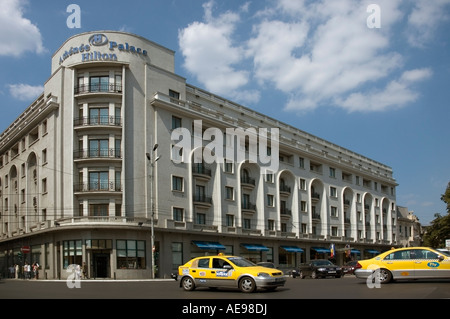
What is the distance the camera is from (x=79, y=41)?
45.6m

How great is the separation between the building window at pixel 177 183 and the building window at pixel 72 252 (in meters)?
10.0

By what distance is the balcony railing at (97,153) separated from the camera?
4394 cm

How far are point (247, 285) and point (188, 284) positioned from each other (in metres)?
2.90

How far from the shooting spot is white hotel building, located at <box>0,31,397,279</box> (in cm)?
4353

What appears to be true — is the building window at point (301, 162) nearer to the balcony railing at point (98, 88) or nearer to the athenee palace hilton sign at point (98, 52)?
the balcony railing at point (98, 88)

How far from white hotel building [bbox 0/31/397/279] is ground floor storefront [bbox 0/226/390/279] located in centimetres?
10

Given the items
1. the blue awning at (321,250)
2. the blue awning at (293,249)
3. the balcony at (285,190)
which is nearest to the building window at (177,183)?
the balcony at (285,190)

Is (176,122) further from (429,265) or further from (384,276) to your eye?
(429,265)

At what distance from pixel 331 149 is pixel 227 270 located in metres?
59.3

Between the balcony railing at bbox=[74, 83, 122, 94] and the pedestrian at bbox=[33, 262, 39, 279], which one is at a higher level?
the balcony railing at bbox=[74, 83, 122, 94]

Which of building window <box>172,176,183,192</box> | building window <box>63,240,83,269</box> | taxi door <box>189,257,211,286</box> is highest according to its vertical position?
building window <box>172,176,183,192</box>

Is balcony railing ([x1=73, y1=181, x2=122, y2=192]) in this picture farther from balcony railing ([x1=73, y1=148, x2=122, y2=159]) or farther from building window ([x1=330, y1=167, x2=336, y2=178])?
building window ([x1=330, y1=167, x2=336, y2=178])

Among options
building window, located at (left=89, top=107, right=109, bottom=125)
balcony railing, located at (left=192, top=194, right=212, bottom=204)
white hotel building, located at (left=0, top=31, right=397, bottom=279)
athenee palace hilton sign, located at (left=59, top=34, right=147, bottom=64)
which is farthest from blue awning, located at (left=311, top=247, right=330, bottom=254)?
athenee palace hilton sign, located at (left=59, top=34, right=147, bottom=64)
